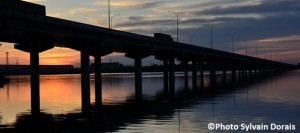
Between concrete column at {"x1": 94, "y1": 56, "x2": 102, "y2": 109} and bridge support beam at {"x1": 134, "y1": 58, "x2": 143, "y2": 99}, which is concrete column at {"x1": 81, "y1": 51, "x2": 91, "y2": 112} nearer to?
concrete column at {"x1": 94, "y1": 56, "x2": 102, "y2": 109}

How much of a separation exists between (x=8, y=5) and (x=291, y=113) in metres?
29.4

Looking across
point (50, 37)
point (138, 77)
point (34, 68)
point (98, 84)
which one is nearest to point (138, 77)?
point (138, 77)

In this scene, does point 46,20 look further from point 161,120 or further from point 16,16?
point 161,120

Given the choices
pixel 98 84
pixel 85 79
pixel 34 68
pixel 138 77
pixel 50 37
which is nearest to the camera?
pixel 34 68

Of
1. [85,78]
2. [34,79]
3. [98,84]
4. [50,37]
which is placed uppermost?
[50,37]

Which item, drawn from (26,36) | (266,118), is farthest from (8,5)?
(266,118)

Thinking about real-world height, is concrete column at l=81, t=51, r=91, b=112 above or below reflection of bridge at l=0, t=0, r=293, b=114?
below

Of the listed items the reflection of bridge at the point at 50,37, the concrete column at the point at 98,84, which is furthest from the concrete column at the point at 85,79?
the concrete column at the point at 98,84

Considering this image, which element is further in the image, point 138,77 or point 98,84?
point 138,77

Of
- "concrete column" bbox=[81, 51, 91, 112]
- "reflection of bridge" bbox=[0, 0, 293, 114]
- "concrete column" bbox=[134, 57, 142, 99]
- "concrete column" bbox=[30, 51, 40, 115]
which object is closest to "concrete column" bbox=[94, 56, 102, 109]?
"reflection of bridge" bbox=[0, 0, 293, 114]

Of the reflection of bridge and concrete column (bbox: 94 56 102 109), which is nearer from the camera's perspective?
the reflection of bridge

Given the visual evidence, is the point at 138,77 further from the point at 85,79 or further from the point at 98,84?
the point at 85,79

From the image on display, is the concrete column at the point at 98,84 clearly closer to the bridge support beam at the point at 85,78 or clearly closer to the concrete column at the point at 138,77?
the bridge support beam at the point at 85,78

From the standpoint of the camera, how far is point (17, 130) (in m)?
33.6
